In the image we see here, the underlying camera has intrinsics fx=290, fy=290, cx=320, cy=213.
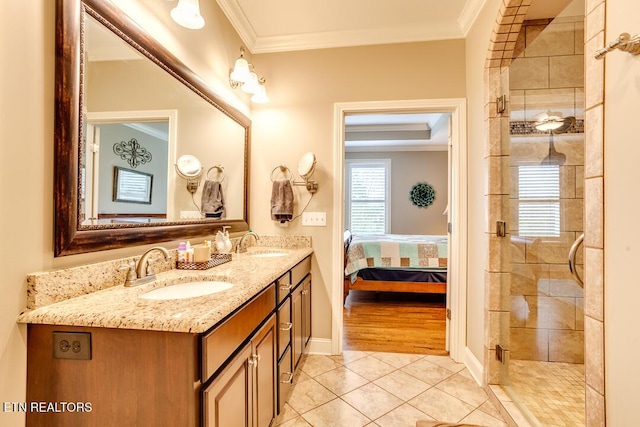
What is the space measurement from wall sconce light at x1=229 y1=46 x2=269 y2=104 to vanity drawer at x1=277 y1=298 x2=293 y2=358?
151 centimetres

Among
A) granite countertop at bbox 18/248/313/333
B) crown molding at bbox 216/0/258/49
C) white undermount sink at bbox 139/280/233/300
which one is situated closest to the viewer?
granite countertop at bbox 18/248/313/333

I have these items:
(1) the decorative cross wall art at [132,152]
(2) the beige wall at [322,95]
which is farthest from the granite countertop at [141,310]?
(2) the beige wall at [322,95]

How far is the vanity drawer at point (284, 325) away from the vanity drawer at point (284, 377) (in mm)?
60

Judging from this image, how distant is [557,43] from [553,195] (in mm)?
1073

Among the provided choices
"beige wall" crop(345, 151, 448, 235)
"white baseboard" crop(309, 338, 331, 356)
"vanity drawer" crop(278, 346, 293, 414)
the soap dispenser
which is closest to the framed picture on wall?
the soap dispenser

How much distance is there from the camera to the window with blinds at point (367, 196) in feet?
21.0

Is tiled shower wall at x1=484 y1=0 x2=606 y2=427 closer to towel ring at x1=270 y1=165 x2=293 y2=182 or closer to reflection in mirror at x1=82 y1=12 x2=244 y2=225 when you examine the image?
towel ring at x1=270 y1=165 x2=293 y2=182

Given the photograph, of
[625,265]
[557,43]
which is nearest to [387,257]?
[557,43]

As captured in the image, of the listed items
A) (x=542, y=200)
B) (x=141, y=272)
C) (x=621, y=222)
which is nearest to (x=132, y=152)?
(x=141, y=272)

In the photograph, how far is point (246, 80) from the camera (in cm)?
202

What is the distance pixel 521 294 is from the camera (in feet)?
6.75

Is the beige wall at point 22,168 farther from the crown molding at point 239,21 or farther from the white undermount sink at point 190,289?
the crown molding at point 239,21

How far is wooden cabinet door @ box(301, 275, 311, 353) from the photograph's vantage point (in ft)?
6.81

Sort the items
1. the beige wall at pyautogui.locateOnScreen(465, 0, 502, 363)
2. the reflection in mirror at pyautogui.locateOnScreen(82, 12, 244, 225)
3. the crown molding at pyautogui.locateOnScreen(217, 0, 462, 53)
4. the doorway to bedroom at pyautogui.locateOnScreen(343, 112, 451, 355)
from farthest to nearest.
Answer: the doorway to bedroom at pyautogui.locateOnScreen(343, 112, 451, 355) → the crown molding at pyautogui.locateOnScreen(217, 0, 462, 53) → the beige wall at pyautogui.locateOnScreen(465, 0, 502, 363) → the reflection in mirror at pyautogui.locateOnScreen(82, 12, 244, 225)
